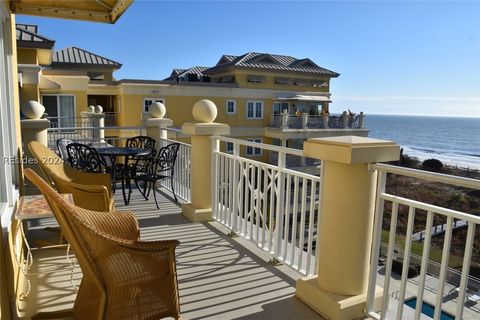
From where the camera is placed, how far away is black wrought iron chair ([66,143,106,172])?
457 cm

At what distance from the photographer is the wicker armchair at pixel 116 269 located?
1.55m

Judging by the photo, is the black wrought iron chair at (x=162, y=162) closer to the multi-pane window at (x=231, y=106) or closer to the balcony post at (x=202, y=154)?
the balcony post at (x=202, y=154)

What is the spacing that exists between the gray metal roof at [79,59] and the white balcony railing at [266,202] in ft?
69.1

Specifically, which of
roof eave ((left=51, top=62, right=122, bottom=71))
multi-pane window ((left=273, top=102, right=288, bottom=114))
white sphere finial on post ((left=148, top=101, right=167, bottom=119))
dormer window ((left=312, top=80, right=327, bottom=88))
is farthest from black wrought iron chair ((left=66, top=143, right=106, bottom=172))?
dormer window ((left=312, top=80, right=327, bottom=88))

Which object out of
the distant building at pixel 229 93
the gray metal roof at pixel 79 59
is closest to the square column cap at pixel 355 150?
the distant building at pixel 229 93

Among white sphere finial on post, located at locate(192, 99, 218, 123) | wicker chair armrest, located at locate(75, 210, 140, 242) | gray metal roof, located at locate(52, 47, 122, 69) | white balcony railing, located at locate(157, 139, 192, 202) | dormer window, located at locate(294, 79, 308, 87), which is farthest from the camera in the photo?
dormer window, located at locate(294, 79, 308, 87)

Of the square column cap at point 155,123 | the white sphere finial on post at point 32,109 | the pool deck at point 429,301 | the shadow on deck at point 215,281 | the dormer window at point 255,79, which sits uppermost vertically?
the dormer window at point 255,79

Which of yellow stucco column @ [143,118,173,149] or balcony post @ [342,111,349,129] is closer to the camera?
yellow stucco column @ [143,118,173,149]

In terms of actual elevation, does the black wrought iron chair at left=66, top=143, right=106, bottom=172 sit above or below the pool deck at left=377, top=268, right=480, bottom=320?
above

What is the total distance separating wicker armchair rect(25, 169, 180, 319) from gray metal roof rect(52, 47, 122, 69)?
2276 centimetres

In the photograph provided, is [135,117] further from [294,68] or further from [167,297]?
[167,297]

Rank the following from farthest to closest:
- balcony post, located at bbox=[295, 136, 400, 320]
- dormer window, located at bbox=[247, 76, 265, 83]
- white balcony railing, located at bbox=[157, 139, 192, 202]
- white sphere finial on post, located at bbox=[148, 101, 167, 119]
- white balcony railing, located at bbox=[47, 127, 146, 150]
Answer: dormer window, located at bbox=[247, 76, 265, 83]
white balcony railing, located at bbox=[47, 127, 146, 150]
white sphere finial on post, located at bbox=[148, 101, 167, 119]
white balcony railing, located at bbox=[157, 139, 192, 202]
balcony post, located at bbox=[295, 136, 400, 320]

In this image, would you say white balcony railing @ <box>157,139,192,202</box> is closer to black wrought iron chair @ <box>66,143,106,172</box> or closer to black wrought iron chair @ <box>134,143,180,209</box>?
black wrought iron chair @ <box>134,143,180,209</box>

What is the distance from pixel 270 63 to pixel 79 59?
1285 cm
